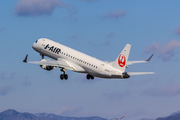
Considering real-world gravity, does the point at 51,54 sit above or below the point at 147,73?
above

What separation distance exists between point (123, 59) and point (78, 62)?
11761mm

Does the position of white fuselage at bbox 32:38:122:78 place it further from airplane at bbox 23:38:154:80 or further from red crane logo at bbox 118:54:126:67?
red crane logo at bbox 118:54:126:67

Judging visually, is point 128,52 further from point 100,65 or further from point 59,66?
point 59,66

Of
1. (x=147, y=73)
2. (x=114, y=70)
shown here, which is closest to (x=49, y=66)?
(x=114, y=70)

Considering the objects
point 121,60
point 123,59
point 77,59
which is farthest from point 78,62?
point 123,59

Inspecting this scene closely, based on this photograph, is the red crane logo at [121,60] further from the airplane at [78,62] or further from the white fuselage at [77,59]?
the white fuselage at [77,59]

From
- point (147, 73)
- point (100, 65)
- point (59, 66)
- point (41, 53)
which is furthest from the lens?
point (41, 53)

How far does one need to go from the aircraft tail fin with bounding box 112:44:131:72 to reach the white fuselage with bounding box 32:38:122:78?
0.82 m

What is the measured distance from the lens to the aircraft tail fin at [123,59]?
77.9m

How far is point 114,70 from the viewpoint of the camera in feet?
262

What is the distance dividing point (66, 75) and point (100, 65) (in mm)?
10150

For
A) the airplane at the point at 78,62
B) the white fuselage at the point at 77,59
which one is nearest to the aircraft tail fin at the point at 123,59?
the airplane at the point at 78,62

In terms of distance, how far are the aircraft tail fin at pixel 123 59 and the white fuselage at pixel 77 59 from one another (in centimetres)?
82

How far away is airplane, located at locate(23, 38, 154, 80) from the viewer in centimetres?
7900
